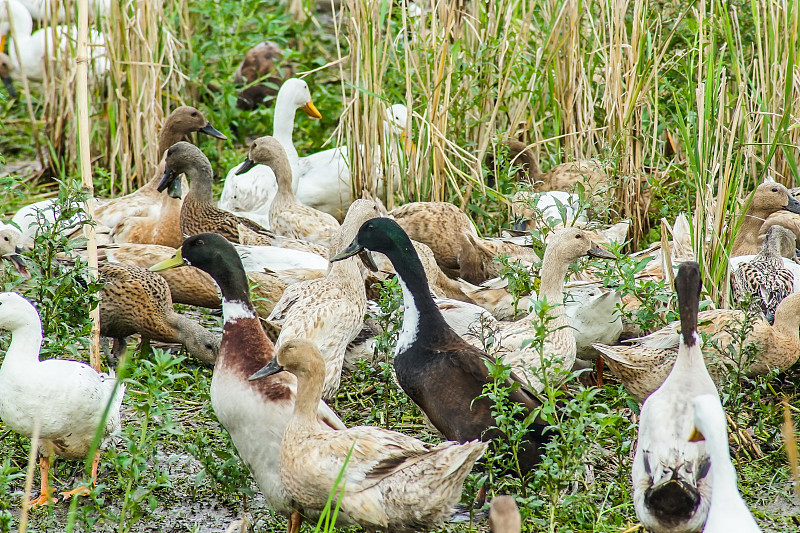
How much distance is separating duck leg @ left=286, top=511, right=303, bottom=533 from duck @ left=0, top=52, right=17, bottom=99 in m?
6.71

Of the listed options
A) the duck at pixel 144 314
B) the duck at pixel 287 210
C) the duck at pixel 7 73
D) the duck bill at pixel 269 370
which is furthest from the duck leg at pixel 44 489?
the duck at pixel 7 73

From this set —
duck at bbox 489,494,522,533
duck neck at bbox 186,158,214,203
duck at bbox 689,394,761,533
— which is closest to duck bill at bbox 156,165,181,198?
duck neck at bbox 186,158,214,203

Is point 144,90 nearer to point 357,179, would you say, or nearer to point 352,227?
point 357,179

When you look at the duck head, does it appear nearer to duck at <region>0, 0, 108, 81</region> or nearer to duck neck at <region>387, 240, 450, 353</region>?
duck at <region>0, 0, 108, 81</region>

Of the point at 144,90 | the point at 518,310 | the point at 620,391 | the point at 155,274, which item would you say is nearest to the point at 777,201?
the point at 518,310

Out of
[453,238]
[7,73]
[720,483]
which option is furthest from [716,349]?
[7,73]

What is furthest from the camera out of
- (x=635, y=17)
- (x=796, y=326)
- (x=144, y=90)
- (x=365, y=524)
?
(x=144, y=90)

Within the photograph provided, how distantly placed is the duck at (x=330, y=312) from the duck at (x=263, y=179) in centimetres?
220

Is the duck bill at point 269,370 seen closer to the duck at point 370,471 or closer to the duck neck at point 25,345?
the duck at point 370,471

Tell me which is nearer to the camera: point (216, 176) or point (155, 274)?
point (155, 274)

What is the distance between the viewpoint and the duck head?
6.98 meters

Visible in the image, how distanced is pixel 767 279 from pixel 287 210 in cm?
325

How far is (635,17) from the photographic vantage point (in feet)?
20.8

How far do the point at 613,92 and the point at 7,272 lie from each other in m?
3.79
